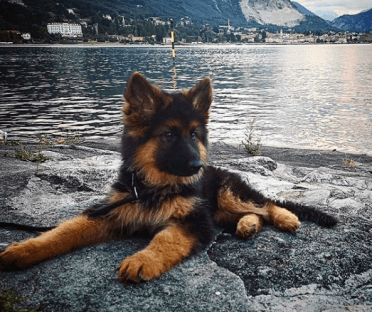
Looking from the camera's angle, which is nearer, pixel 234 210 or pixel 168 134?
pixel 168 134

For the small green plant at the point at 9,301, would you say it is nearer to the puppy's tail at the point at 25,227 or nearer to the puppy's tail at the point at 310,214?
the puppy's tail at the point at 25,227

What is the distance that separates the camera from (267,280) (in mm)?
2961

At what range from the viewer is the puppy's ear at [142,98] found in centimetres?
366

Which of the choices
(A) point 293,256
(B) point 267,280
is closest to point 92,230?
(B) point 267,280

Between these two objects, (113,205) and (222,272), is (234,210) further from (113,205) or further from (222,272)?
(113,205)

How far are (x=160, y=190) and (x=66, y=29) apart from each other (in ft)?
557

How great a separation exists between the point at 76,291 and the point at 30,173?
3.71m

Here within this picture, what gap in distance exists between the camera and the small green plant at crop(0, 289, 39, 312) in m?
2.29

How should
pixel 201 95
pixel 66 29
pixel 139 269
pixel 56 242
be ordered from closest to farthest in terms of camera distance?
1. pixel 139 269
2. pixel 56 242
3. pixel 201 95
4. pixel 66 29

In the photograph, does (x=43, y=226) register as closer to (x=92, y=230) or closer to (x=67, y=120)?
(x=92, y=230)

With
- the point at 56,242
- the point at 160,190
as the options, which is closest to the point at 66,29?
the point at 160,190

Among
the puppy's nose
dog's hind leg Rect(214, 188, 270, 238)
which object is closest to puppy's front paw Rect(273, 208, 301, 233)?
dog's hind leg Rect(214, 188, 270, 238)

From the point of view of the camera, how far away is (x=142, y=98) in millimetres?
3697

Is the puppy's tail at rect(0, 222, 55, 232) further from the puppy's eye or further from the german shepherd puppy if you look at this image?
the puppy's eye
